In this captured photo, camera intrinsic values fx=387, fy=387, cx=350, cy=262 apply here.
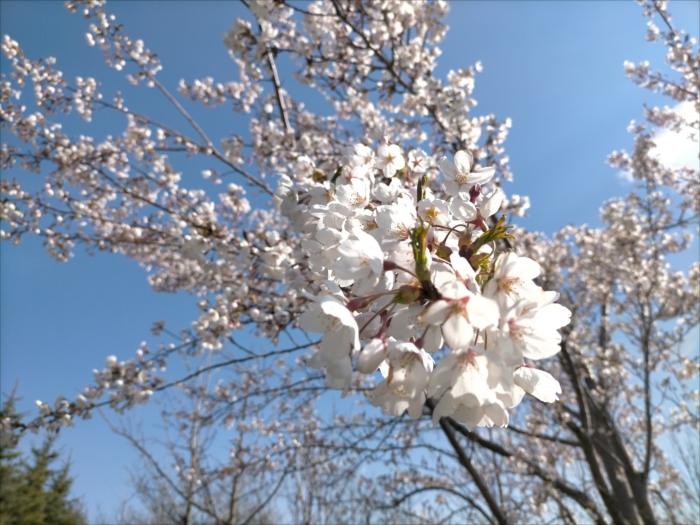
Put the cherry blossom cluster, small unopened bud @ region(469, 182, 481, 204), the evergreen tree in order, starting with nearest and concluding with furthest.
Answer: the cherry blossom cluster, small unopened bud @ region(469, 182, 481, 204), the evergreen tree

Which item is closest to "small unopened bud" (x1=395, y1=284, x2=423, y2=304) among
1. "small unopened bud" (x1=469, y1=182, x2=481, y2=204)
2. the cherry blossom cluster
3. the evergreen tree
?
the cherry blossom cluster

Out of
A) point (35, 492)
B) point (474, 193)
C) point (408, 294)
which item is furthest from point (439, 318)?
point (35, 492)

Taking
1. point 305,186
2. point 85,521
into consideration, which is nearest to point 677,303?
point 305,186

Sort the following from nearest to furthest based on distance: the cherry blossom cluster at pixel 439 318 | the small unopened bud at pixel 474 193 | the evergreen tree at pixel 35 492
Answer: the cherry blossom cluster at pixel 439 318 → the small unopened bud at pixel 474 193 → the evergreen tree at pixel 35 492

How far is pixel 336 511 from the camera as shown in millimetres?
6910

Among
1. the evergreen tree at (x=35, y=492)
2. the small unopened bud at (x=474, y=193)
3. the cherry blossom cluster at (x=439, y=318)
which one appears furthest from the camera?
the evergreen tree at (x=35, y=492)

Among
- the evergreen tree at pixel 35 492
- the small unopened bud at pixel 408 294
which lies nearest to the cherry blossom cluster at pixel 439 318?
the small unopened bud at pixel 408 294

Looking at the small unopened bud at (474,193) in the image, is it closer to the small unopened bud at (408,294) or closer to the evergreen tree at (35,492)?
the small unopened bud at (408,294)

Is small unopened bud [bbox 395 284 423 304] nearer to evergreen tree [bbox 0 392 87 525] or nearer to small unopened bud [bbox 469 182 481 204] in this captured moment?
small unopened bud [bbox 469 182 481 204]

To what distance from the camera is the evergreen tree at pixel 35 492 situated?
11.8m

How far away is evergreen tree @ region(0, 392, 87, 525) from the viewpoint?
38.7ft

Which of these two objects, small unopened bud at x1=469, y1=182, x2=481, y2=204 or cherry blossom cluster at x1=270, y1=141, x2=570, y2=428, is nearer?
cherry blossom cluster at x1=270, y1=141, x2=570, y2=428

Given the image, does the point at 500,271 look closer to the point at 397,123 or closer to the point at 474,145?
the point at 474,145

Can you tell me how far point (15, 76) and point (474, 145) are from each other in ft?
18.5
